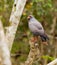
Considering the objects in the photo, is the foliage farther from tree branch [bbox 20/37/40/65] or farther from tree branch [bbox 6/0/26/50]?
tree branch [bbox 20/37/40/65]

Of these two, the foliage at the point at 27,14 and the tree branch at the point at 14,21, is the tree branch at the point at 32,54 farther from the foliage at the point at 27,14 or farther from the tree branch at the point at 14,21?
the foliage at the point at 27,14

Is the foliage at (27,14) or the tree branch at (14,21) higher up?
the tree branch at (14,21)

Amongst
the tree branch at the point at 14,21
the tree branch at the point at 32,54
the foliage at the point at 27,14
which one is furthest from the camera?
the foliage at the point at 27,14

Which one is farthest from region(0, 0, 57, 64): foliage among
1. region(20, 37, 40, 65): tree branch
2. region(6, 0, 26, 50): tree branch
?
region(20, 37, 40, 65): tree branch

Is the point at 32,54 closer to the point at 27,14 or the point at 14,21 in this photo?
the point at 14,21

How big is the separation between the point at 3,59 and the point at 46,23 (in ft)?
24.7

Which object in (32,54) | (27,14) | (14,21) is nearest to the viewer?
(32,54)

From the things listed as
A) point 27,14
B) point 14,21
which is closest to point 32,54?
point 14,21

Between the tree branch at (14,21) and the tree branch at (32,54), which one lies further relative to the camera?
the tree branch at (14,21)

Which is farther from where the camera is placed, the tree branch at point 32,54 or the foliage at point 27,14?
the foliage at point 27,14

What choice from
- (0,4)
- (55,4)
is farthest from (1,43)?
(55,4)

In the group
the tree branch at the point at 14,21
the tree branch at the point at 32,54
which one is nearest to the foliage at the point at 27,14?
the tree branch at the point at 14,21

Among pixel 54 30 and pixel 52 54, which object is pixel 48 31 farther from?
pixel 52 54

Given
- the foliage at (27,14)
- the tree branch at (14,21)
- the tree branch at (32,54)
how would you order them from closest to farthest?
the tree branch at (32,54), the tree branch at (14,21), the foliage at (27,14)
